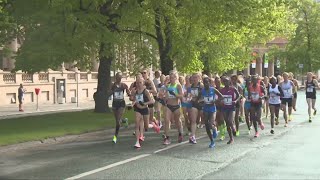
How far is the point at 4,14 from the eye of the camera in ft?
62.1

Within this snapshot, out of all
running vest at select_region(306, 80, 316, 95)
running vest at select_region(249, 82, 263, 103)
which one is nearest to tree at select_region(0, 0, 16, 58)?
running vest at select_region(249, 82, 263, 103)

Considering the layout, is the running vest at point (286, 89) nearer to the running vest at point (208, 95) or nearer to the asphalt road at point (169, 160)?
the asphalt road at point (169, 160)

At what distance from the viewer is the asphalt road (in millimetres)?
9148

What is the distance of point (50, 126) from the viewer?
17984 millimetres

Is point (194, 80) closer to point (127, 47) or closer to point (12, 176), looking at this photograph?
point (12, 176)

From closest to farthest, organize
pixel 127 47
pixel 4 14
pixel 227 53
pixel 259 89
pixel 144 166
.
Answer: pixel 144 166 → pixel 259 89 → pixel 4 14 → pixel 127 47 → pixel 227 53

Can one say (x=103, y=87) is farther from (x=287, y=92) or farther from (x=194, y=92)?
(x=194, y=92)

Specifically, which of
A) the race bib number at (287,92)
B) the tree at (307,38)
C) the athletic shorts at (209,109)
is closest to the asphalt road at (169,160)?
the athletic shorts at (209,109)

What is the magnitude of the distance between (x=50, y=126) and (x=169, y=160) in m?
8.36

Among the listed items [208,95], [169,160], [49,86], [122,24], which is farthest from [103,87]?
[49,86]

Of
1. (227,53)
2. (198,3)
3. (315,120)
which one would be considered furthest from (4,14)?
(227,53)

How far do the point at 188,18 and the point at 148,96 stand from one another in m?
10.0

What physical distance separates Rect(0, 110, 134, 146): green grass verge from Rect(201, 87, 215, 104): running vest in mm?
5046

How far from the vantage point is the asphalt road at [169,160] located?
30.0 ft
